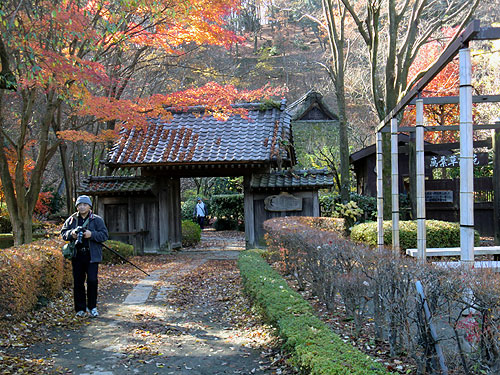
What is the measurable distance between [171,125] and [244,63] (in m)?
26.3

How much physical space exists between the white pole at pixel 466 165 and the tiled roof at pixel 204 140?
9960 mm

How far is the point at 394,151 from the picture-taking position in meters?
8.15

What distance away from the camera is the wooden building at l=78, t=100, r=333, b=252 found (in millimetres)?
15133

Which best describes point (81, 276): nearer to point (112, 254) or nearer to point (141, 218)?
point (112, 254)

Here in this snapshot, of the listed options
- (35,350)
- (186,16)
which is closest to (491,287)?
(35,350)

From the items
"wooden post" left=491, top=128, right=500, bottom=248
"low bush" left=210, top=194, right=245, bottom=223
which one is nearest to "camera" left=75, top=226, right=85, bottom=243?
"wooden post" left=491, top=128, right=500, bottom=248

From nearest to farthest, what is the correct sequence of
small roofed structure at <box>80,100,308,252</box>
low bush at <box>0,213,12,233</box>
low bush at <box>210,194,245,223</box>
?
small roofed structure at <box>80,100,308,252</box> < low bush at <box>0,213,12,233</box> < low bush at <box>210,194,245,223</box>

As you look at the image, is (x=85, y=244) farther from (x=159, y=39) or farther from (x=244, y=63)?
(x=244, y=63)

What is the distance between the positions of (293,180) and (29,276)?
974 centimetres

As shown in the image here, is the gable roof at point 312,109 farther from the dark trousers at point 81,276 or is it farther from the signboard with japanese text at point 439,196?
the dark trousers at point 81,276

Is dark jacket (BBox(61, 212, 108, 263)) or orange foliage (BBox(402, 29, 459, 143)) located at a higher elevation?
orange foliage (BBox(402, 29, 459, 143))

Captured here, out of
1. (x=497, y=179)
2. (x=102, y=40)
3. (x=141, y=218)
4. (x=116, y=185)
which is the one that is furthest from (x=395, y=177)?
(x=116, y=185)

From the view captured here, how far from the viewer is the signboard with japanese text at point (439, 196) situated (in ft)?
53.6

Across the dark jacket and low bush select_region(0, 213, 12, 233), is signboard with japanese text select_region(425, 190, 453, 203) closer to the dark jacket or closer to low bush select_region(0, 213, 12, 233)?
the dark jacket
